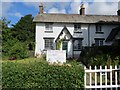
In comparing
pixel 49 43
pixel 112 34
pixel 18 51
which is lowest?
pixel 18 51

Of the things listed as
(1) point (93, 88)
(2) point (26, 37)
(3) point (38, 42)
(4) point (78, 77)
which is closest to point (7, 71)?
(4) point (78, 77)

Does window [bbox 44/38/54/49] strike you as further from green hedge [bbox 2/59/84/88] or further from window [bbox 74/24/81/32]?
green hedge [bbox 2/59/84/88]

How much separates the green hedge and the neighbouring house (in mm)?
21220

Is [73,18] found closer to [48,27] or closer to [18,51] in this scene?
[48,27]

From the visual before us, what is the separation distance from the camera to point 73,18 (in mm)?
33344

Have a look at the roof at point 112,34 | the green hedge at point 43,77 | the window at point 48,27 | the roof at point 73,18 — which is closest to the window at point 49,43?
the window at point 48,27

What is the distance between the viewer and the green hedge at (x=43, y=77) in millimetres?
9250

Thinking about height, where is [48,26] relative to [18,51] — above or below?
above

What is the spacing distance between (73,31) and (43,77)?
23782mm

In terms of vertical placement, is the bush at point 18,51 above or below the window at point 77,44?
below

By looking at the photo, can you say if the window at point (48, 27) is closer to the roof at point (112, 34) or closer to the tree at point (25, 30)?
the roof at point (112, 34)

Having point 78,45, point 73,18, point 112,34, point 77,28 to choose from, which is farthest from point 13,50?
point 112,34

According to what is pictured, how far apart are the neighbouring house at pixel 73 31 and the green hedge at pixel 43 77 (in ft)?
69.6

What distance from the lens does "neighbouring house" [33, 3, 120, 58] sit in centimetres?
3141
